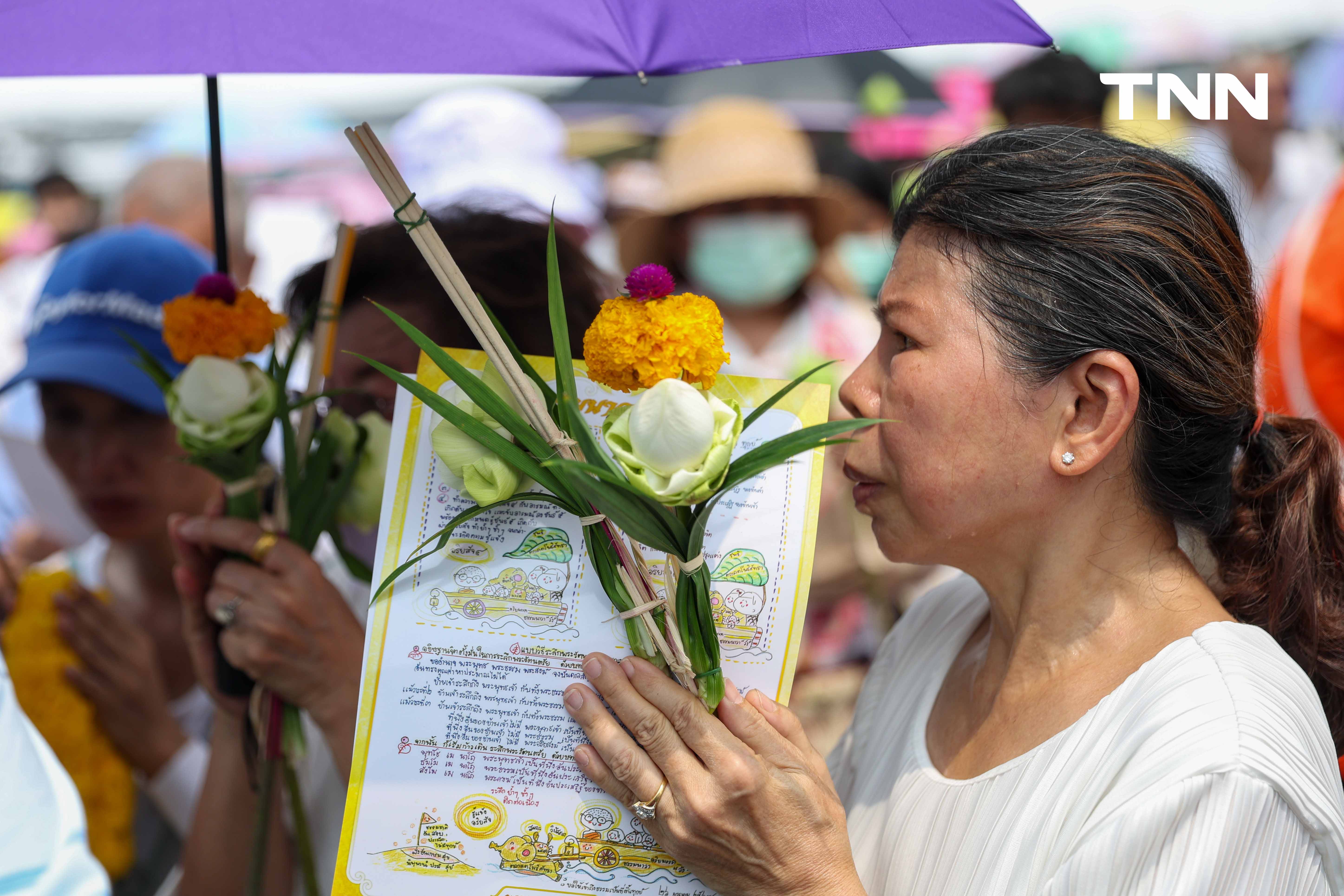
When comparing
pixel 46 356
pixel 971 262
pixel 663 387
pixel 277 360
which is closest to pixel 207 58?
pixel 277 360

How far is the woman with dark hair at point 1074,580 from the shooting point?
1.33 metres

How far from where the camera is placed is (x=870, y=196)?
5984 mm

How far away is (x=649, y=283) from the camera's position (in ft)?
4.20

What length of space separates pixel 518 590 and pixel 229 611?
75cm

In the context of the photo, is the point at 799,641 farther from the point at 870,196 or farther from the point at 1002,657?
the point at 870,196

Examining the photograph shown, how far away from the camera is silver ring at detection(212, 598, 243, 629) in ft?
6.39

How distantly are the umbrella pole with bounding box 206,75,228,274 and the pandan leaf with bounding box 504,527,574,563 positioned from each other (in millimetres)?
922

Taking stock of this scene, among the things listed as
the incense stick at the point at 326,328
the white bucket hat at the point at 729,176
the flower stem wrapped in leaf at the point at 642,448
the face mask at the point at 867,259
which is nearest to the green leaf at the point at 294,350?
the incense stick at the point at 326,328

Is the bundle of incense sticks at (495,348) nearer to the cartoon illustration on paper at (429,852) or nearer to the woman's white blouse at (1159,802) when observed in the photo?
the cartoon illustration on paper at (429,852)

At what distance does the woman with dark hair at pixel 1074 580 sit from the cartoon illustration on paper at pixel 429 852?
0.76 feet

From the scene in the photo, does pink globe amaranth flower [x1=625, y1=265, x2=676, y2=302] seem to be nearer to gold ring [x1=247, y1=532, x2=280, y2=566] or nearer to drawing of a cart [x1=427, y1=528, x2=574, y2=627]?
drawing of a cart [x1=427, y1=528, x2=574, y2=627]

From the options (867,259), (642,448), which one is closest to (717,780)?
(642,448)

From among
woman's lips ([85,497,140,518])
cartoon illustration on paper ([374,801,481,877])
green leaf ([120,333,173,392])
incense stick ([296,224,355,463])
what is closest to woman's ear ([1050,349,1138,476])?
cartoon illustration on paper ([374,801,481,877])

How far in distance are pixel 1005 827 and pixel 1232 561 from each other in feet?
1.92
